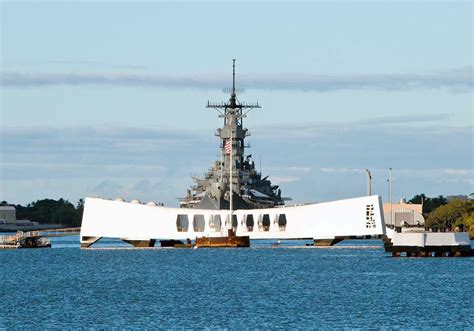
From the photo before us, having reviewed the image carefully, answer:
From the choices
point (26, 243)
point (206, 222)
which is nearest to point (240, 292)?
point (206, 222)

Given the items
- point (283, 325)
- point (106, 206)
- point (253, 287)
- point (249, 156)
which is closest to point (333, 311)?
point (283, 325)

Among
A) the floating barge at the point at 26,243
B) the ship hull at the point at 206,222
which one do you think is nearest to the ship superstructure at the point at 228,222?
the ship hull at the point at 206,222

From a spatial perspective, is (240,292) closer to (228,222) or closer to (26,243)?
(228,222)

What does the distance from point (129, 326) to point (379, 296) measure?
2080 centimetres

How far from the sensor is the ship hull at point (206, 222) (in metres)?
154

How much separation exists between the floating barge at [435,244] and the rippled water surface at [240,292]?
3.20ft

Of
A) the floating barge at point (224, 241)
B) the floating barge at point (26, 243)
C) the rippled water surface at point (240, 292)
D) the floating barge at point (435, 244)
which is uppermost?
the floating barge at point (26, 243)

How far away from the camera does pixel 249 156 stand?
19975cm

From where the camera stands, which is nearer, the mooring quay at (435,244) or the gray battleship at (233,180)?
Answer: the mooring quay at (435,244)

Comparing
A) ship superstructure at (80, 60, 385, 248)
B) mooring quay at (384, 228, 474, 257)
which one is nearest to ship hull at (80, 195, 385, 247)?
ship superstructure at (80, 60, 385, 248)

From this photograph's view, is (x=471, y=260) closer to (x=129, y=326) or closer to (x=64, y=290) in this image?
(x=64, y=290)

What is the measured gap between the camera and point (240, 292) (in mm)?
86188

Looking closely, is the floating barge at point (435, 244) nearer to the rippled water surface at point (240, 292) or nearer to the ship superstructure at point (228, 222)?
the rippled water surface at point (240, 292)

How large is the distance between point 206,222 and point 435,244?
41.6 m
